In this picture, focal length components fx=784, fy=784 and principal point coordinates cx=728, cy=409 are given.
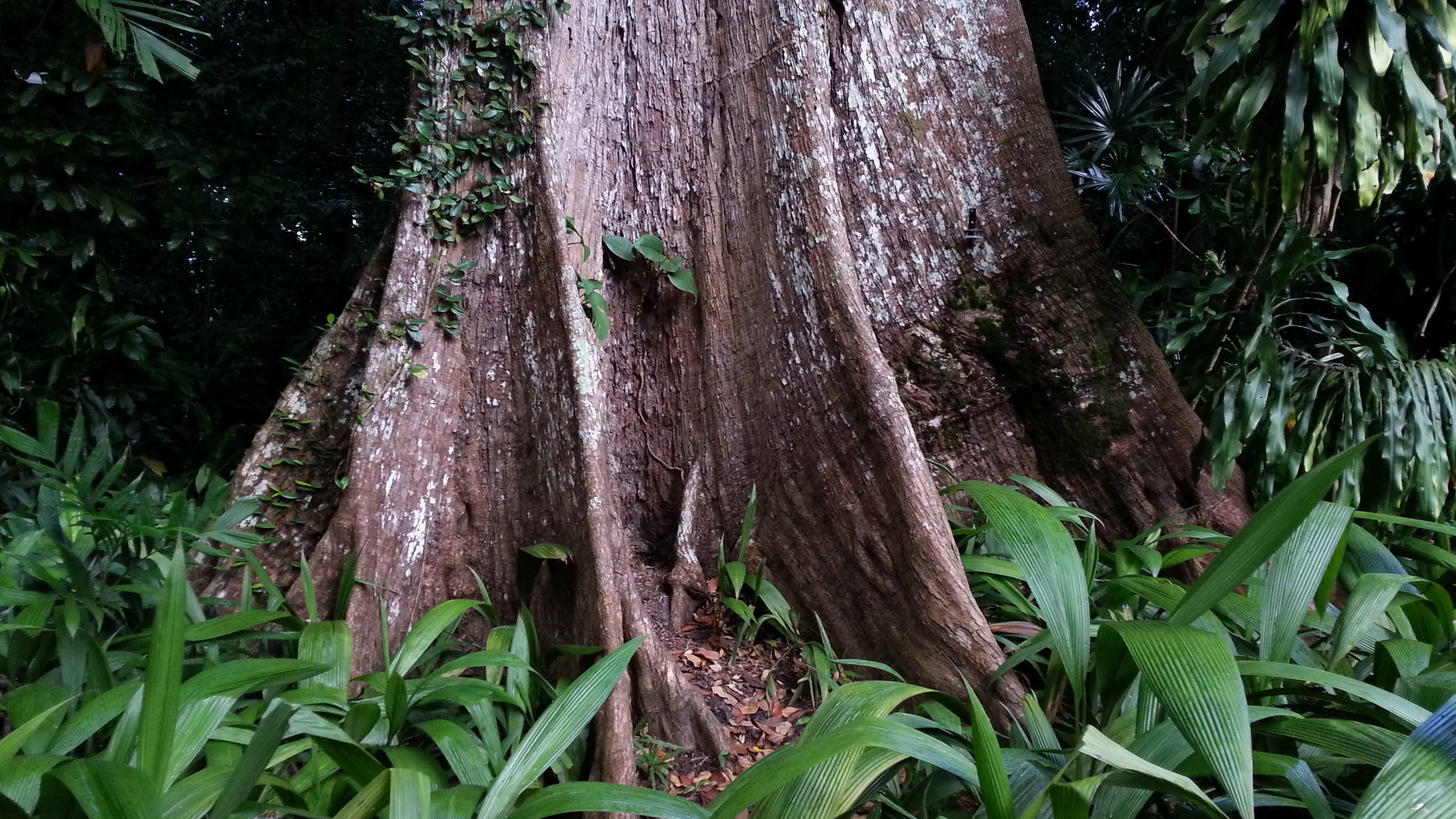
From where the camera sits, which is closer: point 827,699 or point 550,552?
point 827,699

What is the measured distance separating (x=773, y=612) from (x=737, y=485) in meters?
0.45

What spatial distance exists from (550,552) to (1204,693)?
5.24 ft

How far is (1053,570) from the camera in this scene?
5.17ft

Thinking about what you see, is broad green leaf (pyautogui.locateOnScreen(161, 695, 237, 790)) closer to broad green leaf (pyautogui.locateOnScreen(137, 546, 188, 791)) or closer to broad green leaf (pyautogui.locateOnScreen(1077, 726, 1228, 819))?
broad green leaf (pyautogui.locateOnScreen(137, 546, 188, 791))

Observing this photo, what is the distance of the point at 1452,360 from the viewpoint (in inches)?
104

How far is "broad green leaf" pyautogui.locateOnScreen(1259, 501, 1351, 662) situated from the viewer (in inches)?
59.4

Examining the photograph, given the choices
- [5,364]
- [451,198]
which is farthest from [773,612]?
[5,364]

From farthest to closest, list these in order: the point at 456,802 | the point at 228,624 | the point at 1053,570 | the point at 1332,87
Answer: the point at 1332,87, the point at 228,624, the point at 1053,570, the point at 456,802

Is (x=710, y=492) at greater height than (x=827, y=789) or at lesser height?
greater

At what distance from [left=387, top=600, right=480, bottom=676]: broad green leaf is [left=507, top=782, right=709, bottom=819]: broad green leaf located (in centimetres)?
60

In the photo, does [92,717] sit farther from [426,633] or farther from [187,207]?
[187,207]

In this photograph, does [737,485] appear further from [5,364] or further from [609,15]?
[5,364]

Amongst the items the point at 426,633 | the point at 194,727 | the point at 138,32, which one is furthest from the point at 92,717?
the point at 138,32

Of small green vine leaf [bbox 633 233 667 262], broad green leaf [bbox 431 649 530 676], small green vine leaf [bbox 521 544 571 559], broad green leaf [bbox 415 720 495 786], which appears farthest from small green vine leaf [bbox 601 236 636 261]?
broad green leaf [bbox 415 720 495 786]
